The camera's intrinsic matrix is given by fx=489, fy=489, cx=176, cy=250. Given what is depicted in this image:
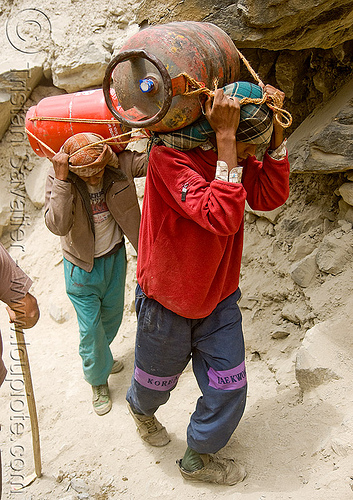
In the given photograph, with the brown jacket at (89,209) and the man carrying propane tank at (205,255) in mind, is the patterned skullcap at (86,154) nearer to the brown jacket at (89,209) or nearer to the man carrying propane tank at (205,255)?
the brown jacket at (89,209)

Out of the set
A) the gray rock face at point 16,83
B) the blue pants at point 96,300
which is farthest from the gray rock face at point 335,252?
the gray rock face at point 16,83

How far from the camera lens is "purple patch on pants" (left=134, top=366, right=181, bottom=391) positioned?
2.46 meters

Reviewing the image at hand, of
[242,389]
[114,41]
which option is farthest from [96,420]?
[114,41]

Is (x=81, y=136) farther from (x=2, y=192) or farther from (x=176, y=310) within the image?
(x=2, y=192)

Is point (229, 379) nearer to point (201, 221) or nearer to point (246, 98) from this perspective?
point (201, 221)

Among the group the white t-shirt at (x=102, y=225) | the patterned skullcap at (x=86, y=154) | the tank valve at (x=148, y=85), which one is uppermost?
the tank valve at (x=148, y=85)

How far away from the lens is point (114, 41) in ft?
15.8

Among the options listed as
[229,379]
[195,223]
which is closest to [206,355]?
[229,379]

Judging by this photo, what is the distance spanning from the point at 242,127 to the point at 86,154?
120 centimetres

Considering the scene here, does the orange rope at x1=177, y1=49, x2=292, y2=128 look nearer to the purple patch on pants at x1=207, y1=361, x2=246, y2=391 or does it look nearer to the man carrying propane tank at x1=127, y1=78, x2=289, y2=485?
the man carrying propane tank at x1=127, y1=78, x2=289, y2=485

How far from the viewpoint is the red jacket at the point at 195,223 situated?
6.02ft

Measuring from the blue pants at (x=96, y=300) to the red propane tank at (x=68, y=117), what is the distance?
2.58ft

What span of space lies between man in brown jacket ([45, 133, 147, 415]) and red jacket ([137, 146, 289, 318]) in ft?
2.75
